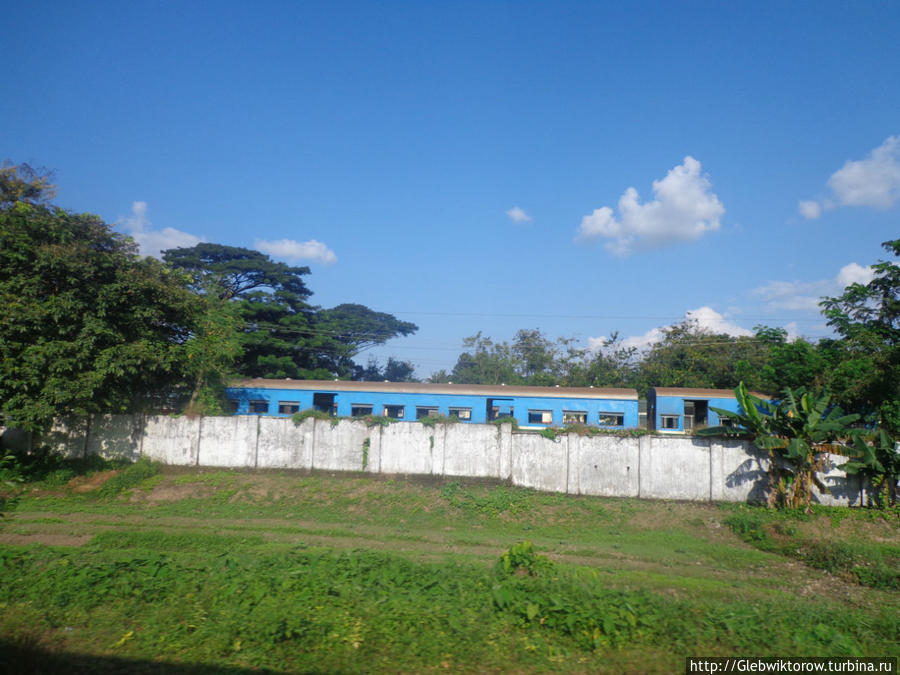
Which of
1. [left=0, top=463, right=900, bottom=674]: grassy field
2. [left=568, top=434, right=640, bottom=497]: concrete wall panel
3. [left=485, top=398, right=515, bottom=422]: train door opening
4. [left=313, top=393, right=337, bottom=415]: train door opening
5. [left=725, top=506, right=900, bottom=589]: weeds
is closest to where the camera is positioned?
[left=0, top=463, right=900, bottom=674]: grassy field

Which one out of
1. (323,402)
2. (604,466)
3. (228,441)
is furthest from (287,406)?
(604,466)

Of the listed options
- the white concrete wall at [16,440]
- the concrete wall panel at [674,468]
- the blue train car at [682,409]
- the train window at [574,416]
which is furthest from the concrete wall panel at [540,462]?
the white concrete wall at [16,440]

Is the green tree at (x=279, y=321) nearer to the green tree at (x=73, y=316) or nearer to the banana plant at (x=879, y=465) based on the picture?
the green tree at (x=73, y=316)

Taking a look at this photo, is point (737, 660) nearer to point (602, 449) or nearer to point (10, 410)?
point (602, 449)

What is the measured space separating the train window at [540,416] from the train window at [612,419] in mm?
2386

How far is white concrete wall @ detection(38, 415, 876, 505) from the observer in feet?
54.0

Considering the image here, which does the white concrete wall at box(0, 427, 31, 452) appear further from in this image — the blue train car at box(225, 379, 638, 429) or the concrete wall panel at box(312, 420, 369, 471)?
the concrete wall panel at box(312, 420, 369, 471)

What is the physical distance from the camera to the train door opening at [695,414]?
2686 cm

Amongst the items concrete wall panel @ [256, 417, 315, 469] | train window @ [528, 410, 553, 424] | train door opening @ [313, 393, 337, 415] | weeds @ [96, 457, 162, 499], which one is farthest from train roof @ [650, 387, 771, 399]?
weeds @ [96, 457, 162, 499]

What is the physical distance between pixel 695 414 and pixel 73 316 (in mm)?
26581

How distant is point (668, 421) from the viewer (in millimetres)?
26875

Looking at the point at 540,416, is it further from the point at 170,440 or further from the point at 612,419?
the point at 170,440

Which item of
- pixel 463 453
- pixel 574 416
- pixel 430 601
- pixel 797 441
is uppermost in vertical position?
pixel 574 416

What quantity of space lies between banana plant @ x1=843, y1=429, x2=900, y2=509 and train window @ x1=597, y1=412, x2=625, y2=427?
39.0 ft
